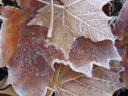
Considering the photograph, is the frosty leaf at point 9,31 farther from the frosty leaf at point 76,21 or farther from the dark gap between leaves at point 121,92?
the dark gap between leaves at point 121,92

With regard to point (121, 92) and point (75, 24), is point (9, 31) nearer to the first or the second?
point (75, 24)

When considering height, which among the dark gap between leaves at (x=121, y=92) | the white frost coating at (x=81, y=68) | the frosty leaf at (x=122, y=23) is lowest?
the dark gap between leaves at (x=121, y=92)

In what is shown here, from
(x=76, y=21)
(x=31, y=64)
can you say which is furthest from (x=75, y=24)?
(x=31, y=64)

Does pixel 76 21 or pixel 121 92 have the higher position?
pixel 76 21

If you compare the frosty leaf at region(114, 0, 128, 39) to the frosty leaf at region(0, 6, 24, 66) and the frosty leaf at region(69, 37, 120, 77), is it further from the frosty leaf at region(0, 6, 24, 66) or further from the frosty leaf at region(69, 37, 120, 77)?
the frosty leaf at region(0, 6, 24, 66)

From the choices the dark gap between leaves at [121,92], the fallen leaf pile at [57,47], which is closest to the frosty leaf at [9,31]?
the fallen leaf pile at [57,47]

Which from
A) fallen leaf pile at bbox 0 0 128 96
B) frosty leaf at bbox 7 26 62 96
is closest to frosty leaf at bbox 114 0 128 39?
fallen leaf pile at bbox 0 0 128 96

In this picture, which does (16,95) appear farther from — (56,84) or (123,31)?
(123,31)
